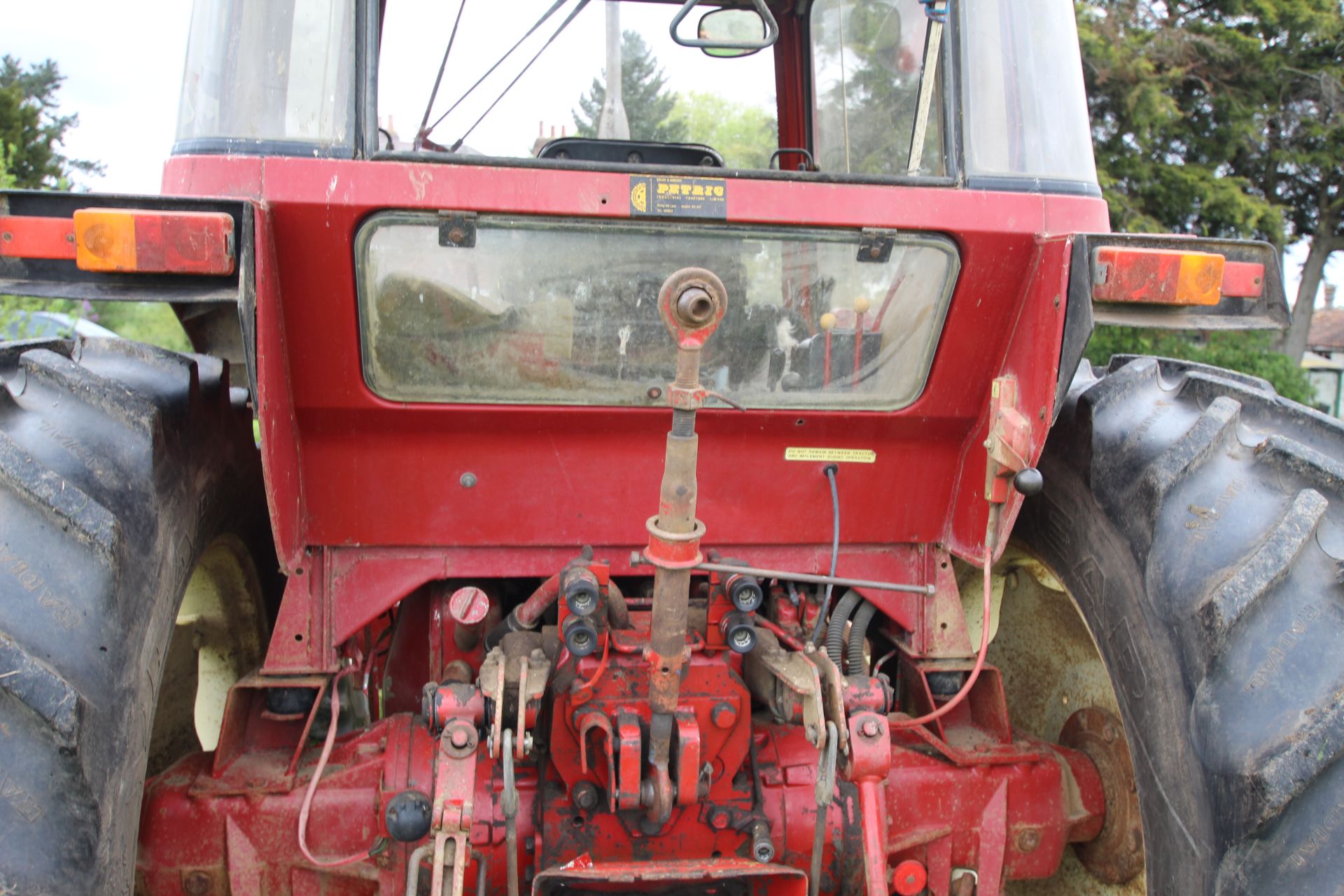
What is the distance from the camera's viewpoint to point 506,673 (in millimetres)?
2057

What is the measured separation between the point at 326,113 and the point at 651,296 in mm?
683

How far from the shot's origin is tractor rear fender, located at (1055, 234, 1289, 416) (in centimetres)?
189

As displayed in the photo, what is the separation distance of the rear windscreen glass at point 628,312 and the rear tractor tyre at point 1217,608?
476mm

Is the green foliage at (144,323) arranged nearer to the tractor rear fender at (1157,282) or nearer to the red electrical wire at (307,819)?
the red electrical wire at (307,819)

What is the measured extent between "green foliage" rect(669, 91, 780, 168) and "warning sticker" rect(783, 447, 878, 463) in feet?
2.60

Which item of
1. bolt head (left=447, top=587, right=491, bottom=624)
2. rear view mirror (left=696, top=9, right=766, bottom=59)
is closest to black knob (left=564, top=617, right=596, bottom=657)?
Answer: bolt head (left=447, top=587, right=491, bottom=624)

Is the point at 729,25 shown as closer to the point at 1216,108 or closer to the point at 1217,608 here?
the point at 1217,608

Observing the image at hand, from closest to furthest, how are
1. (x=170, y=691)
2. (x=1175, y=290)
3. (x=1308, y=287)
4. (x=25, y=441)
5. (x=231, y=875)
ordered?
1. (x=25, y=441)
2. (x=1175, y=290)
3. (x=231, y=875)
4. (x=170, y=691)
5. (x=1308, y=287)

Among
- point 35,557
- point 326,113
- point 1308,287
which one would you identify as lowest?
point 35,557

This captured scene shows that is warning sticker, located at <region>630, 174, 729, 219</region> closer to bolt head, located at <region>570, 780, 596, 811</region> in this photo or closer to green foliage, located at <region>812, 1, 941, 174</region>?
green foliage, located at <region>812, 1, 941, 174</region>

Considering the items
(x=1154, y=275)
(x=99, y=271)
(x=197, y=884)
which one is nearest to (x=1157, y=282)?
(x=1154, y=275)

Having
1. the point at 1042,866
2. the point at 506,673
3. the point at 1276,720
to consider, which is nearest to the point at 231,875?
the point at 506,673

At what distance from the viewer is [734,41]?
2062mm

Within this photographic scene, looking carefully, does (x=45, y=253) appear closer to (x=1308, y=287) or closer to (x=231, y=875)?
(x=231, y=875)
